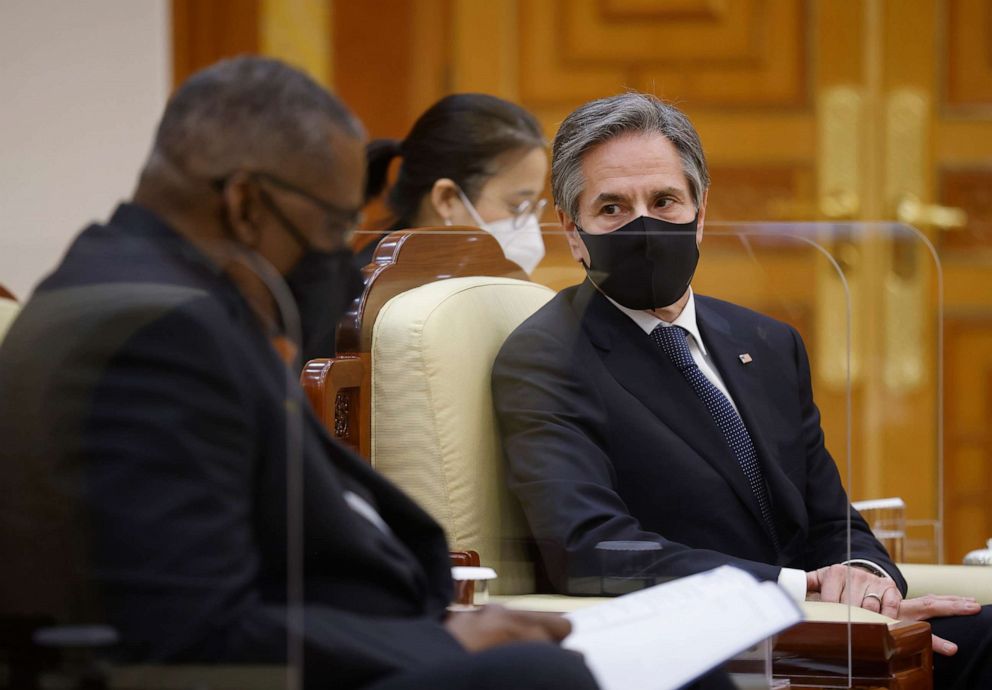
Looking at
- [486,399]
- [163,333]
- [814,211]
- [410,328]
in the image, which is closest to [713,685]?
[486,399]

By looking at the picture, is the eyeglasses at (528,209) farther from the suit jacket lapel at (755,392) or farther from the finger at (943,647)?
the finger at (943,647)

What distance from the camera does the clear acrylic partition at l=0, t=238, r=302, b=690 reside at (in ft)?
2.98

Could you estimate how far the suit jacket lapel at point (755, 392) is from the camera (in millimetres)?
1569

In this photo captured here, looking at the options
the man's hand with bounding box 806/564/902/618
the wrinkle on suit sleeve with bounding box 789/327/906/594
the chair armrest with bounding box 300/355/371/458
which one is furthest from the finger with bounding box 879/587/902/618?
the chair armrest with bounding box 300/355/371/458

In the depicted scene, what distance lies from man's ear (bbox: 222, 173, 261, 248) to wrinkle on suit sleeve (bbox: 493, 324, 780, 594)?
557 millimetres

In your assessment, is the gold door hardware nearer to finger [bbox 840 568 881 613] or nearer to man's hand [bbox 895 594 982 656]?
man's hand [bbox 895 594 982 656]

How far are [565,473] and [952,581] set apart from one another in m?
0.69

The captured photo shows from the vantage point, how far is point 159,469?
35.4 inches

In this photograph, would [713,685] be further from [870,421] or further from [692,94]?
[692,94]

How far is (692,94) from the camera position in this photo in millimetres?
3270

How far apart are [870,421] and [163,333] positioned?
52.1 inches

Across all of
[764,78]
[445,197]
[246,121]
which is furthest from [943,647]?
[764,78]

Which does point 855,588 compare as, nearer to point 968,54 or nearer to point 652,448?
Result: point 652,448

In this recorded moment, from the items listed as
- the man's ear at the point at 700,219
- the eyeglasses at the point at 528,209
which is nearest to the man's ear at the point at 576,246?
the man's ear at the point at 700,219
